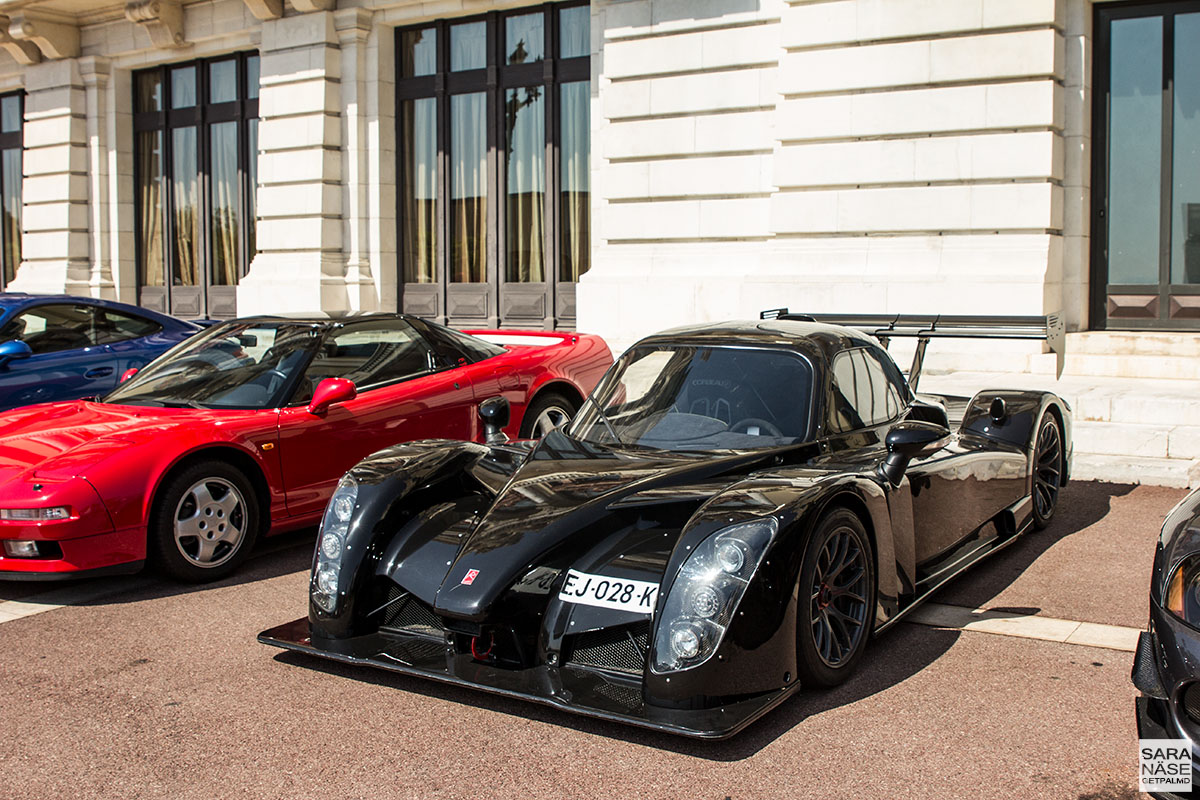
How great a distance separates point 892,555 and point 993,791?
1.36 m

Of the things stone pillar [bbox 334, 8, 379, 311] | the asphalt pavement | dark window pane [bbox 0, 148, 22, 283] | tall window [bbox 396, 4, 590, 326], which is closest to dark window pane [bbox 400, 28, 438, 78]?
tall window [bbox 396, 4, 590, 326]

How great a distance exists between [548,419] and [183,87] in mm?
13421

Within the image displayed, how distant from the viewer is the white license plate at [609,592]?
393 cm

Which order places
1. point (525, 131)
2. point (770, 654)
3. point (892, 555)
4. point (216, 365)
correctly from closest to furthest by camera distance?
point (770, 654) → point (892, 555) → point (216, 365) → point (525, 131)

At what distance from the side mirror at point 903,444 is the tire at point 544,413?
3632 mm

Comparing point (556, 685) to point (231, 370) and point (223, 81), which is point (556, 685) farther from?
point (223, 81)

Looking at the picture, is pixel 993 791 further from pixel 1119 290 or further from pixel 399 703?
pixel 1119 290

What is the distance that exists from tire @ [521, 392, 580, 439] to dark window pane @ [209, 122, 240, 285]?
38.0 ft

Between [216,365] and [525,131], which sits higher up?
[525,131]

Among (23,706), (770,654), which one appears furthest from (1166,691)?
(23,706)

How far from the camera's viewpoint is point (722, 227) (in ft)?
42.9

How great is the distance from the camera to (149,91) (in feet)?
63.9

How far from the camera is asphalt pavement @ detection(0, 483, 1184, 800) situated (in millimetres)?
3514

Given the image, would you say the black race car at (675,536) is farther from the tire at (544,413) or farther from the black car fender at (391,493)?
the tire at (544,413)
